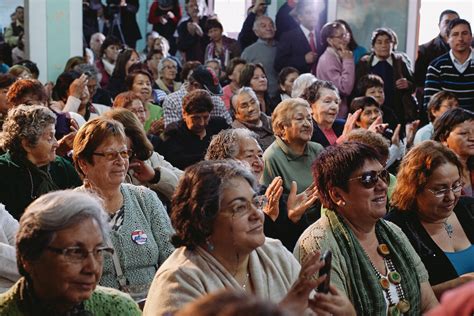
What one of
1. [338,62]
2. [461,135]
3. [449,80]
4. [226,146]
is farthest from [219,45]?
[226,146]

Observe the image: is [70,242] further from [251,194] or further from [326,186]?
[326,186]

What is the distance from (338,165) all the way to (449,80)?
491cm

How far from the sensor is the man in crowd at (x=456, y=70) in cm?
827

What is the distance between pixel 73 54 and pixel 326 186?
6.92 meters

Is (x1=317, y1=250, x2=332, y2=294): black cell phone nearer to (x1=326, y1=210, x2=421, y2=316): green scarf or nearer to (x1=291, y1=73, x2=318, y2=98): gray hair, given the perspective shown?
(x1=326, y1=210, x2=421, y2=316): green scarf

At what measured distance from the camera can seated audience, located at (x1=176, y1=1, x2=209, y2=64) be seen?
11195 mm

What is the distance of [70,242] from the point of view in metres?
2.63

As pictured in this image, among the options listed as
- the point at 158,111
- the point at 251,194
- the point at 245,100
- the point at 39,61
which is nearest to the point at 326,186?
the point at 251,194

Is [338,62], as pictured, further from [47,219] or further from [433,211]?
[47,219]

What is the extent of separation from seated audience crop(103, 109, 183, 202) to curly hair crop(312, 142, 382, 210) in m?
1.31

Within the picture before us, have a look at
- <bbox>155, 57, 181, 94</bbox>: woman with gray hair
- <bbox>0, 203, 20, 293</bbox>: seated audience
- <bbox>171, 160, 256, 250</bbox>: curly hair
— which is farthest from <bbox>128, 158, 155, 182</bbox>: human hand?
<bbox>155, 57, 181, 94</bbox>: woman with gray hair

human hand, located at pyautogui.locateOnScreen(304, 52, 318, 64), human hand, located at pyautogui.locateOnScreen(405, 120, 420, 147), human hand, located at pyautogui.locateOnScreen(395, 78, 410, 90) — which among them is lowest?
human hand, located at pyautogui.locateOnScreen(405, 120, 420, 147)

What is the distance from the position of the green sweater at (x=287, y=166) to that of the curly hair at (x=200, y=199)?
2352 mm

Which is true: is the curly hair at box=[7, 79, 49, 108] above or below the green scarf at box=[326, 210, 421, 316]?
above
